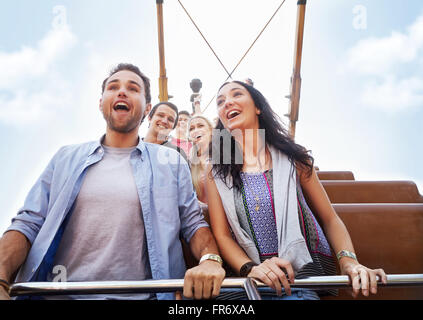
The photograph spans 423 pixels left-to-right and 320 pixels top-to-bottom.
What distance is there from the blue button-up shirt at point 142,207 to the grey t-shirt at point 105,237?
20 mm

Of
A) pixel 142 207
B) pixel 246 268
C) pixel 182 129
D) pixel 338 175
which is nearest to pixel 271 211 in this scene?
pixel 246 268

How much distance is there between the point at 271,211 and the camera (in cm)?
72

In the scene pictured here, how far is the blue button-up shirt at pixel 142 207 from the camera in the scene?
0.67 metres

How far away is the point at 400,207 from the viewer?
0.85 metres

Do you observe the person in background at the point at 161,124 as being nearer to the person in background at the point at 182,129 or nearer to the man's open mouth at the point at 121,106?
the person in background at the point at 182,129

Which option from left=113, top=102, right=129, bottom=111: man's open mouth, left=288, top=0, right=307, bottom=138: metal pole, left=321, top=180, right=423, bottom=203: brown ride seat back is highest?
left=288, top=0, right=307, bottom=138: metal pole

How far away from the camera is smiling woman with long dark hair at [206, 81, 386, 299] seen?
0.62 meters

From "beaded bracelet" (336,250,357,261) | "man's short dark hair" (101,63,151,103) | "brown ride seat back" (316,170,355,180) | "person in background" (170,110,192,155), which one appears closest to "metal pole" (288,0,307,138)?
"brown ride seat back" (316,170,355,180)

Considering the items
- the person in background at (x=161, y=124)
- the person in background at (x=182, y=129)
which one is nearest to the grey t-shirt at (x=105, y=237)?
the person in background at (x=161, y=124)

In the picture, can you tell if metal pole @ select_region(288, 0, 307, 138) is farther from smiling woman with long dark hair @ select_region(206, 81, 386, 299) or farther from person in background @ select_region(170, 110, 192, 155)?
smiling woman with long dark hair @ select_region(206, 81, 386, 299)

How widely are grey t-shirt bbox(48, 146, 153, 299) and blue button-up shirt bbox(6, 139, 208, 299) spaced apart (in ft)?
0.07
